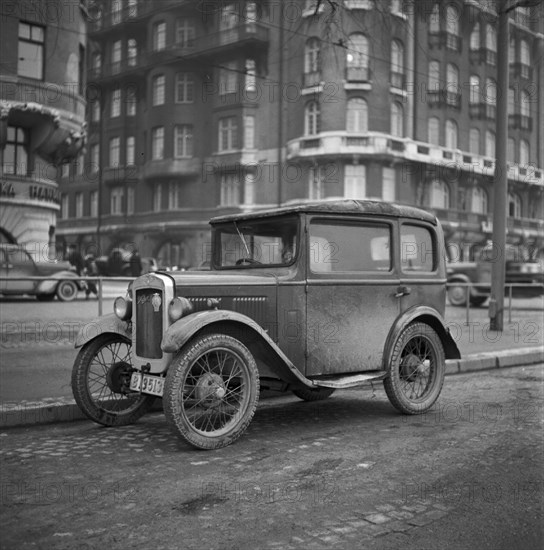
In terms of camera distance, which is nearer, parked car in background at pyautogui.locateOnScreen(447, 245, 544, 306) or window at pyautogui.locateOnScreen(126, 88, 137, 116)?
parked car in background at pyautogui.locateOnScreen(447, 245, 544, 306)

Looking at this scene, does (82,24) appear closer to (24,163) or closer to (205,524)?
(24,163)

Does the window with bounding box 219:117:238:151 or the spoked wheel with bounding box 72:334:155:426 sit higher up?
the window with bounding box 219:117:238:151

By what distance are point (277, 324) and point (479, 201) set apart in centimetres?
3736

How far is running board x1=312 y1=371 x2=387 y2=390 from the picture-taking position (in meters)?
5.71

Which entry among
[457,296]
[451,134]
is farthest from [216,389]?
[451,134]

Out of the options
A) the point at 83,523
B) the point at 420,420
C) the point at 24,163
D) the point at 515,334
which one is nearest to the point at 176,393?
the point at 83,523

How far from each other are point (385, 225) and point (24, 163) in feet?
66.6

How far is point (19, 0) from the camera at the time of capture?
2208cm

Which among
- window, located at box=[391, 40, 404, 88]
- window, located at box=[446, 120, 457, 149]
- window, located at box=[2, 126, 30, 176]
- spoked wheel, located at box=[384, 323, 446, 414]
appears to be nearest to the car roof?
spoked wheel, located at box=[384, 323, 446, 414]

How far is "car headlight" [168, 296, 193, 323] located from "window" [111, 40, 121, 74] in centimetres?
3555

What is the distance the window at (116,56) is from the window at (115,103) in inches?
98.6

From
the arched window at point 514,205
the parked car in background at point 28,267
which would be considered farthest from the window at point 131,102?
the arched window at point 514,205

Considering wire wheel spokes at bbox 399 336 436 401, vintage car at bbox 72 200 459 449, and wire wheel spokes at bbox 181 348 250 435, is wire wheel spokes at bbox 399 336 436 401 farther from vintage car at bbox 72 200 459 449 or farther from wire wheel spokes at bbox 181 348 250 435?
wire wheel spokes at bbox 181 348 250 435

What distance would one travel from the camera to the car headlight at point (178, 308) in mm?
5113
